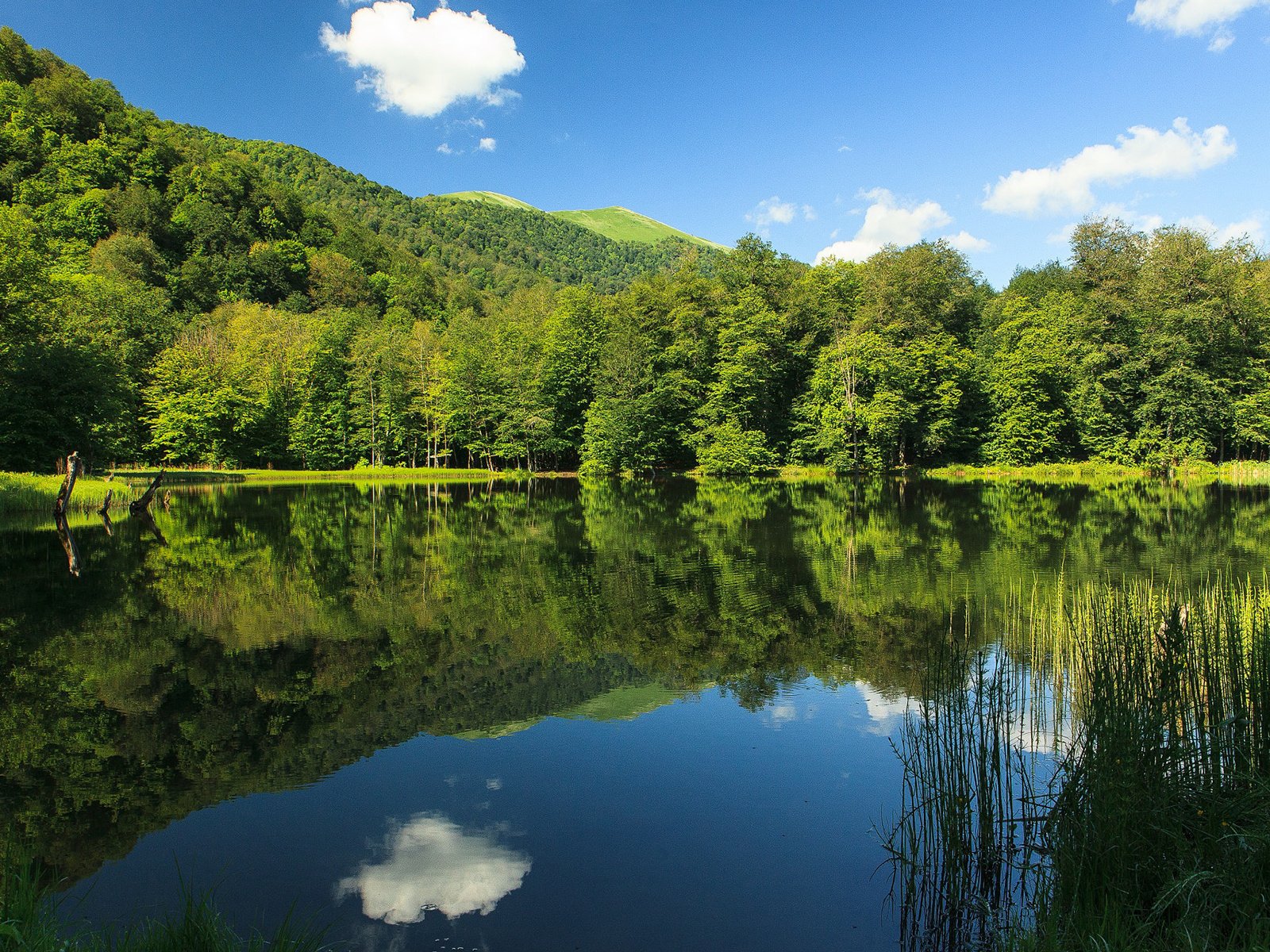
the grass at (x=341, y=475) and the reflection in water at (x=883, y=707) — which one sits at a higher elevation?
the grass at (x=341, y=475)

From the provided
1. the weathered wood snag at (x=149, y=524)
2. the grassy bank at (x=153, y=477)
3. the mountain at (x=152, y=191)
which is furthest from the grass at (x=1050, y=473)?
the weathered wood snag at (x=149, y=524)

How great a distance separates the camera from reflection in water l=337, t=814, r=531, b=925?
4711mm

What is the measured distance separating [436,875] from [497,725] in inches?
114

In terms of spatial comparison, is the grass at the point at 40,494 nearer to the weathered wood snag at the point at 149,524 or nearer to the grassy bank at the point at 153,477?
the grassy bank at the point at 153,477

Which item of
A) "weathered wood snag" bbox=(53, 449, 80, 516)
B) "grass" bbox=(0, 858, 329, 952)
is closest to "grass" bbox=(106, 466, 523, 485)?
"weathered wood snag" bbox=(53, 449, 80, 516)

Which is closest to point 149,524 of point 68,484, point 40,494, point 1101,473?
point 68,484

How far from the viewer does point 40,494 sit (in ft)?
82.6

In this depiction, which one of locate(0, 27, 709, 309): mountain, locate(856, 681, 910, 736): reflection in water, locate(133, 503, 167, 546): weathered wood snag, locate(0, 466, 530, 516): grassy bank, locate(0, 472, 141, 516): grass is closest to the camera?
locate(856, 681, 910, 736): reflection in water

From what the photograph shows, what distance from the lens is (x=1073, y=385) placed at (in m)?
50.0

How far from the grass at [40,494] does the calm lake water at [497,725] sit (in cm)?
659

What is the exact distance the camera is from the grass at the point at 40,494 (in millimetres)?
24109

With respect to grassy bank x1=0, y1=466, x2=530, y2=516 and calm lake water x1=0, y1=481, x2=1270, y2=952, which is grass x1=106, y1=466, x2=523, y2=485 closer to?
grassy bank x1=0, y1=466, x2=530, y2=516

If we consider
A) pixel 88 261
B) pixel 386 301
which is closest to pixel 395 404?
pixel 88 261

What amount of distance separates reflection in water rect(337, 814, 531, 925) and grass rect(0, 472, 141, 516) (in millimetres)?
26016
